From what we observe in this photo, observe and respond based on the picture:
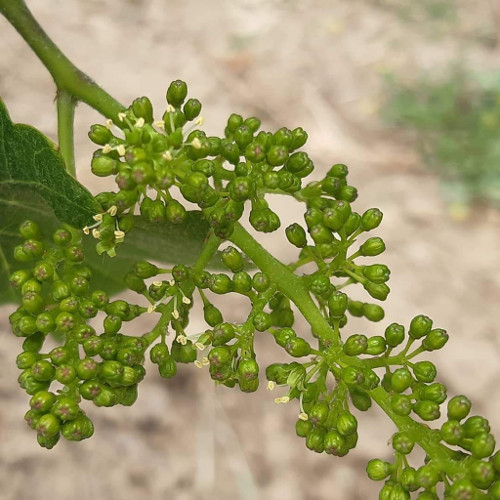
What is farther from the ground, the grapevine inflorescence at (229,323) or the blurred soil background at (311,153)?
the blurred soil background at (311,153)

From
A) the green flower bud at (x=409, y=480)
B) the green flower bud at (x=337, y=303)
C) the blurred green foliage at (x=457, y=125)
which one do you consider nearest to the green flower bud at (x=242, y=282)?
the green flower bud at (x=337, y=303)

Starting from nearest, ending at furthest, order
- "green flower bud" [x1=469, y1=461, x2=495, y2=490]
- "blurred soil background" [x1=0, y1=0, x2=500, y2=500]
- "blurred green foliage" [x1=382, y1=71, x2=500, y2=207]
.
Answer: "green flower bud" [x1=469, y1=461, x2=495, y2=490], "blurred soil background" [x1=0, y1=0, x2=500, y2=500], "blurred green foliage" [x1=382, y1=71, x2=500, y2=207]

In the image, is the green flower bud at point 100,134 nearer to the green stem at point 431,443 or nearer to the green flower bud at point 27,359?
the green flower bud at point 27,359

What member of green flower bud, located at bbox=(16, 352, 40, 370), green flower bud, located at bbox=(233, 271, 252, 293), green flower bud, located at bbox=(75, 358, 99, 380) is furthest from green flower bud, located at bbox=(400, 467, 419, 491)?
green flower bud, located at bbox=(16, 352, 40, 370)

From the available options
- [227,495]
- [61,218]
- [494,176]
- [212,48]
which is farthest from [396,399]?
[212,48]

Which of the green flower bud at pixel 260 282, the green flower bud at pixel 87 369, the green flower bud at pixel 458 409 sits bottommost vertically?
the green flower bud at pixel 87 369

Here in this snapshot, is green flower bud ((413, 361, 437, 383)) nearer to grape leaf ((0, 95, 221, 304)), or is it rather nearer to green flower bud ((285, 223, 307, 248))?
green flower bud ((285, 223, 307, 248))

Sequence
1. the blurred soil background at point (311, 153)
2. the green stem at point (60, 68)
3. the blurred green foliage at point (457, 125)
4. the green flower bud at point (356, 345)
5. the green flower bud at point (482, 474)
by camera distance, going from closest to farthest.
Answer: the green flower bud at point (482, 474) → the green flower bud at point (356, 345) → the green stem at point (60, 68) → the blurred soil background at point (311, 153) → the blurred green foliage at point (457, 125)
